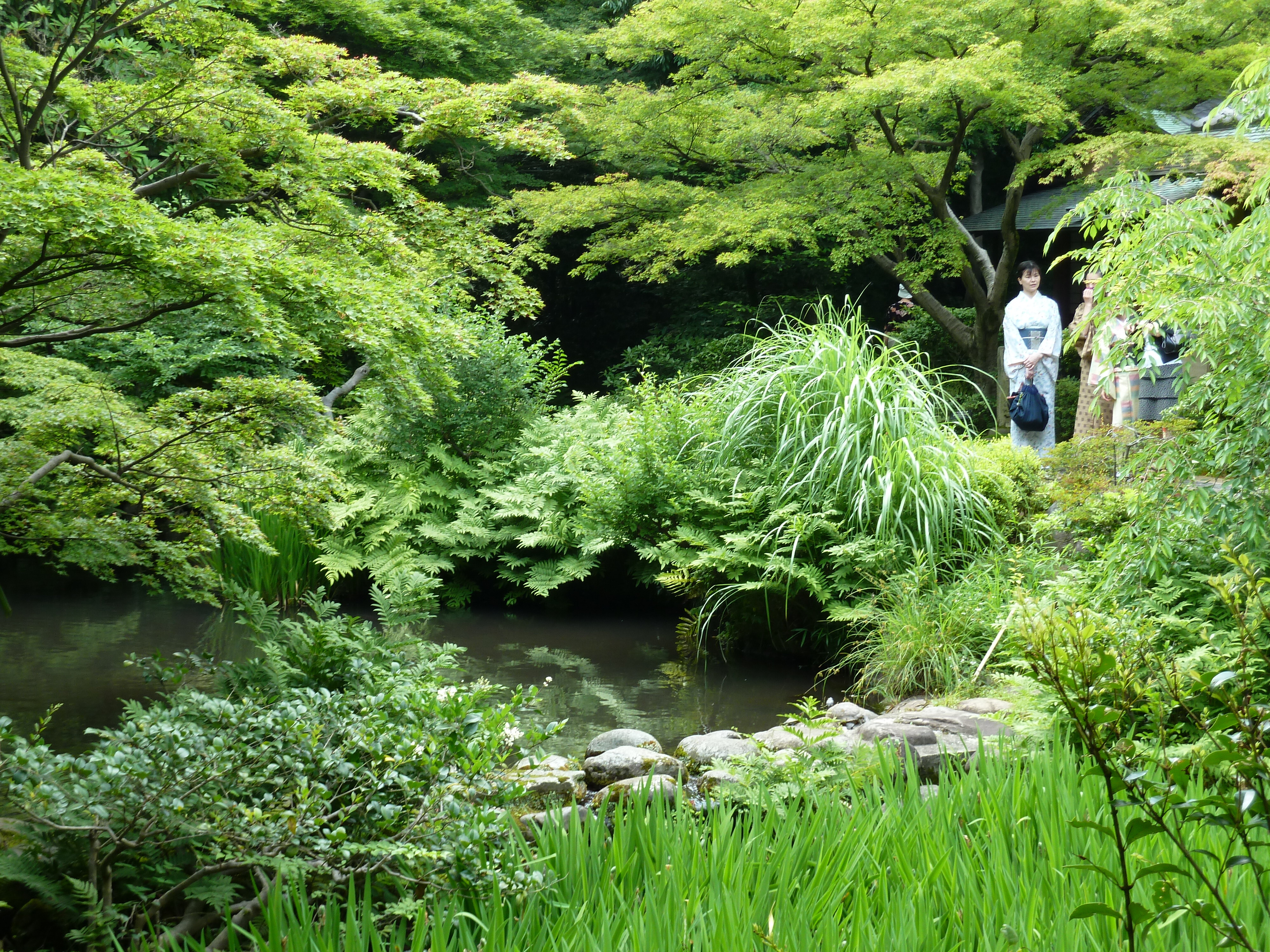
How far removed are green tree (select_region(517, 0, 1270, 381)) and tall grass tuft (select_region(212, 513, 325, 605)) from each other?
223 inches

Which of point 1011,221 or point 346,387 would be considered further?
point 1011,221

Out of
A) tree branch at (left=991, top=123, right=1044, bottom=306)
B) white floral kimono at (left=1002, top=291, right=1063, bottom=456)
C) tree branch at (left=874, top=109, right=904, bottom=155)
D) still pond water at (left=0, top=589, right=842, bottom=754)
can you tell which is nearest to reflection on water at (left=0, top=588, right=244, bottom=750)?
still pond water at (left=0, top=589, right=842, bottom=754)

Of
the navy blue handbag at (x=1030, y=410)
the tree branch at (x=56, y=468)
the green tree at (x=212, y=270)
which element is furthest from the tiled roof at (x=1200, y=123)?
the tree branch at (x=56, y=468)

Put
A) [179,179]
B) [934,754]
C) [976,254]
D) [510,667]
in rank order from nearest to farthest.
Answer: [934,754]
[179,179]
[510,667]
[976,254]

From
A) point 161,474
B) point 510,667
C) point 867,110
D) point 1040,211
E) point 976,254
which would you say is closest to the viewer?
point 161,474

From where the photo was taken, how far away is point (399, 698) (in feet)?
8.62

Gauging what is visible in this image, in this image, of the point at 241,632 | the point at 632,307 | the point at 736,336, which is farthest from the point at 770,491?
the point at 632,307

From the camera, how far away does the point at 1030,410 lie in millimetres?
8289

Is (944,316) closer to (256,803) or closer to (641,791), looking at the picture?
(641,791)

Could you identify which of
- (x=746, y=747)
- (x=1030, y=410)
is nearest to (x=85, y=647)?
(x=746, y=747)

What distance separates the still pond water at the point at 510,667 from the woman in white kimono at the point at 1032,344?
127 inches

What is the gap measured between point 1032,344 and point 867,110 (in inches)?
148

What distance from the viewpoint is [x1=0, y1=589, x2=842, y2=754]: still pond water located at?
5.91m

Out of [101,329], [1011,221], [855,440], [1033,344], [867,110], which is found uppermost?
[867,110]
